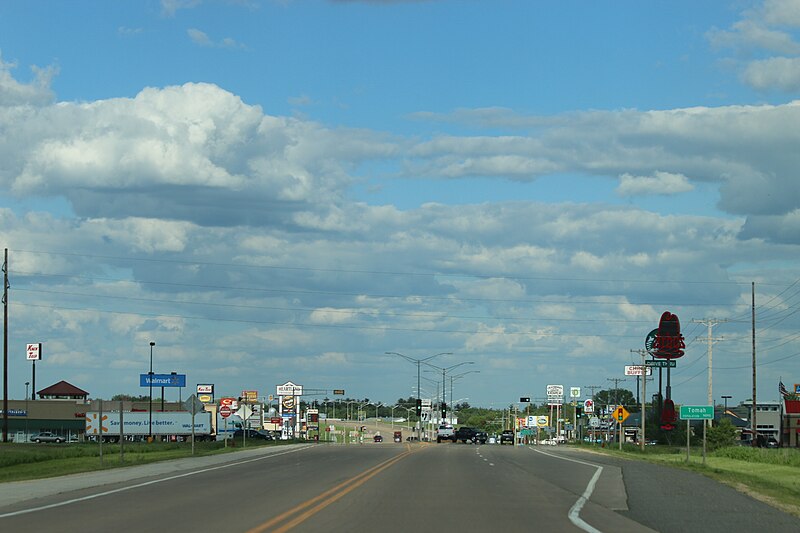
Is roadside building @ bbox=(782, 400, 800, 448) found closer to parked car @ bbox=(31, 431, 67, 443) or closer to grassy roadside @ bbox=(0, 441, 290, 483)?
grassy roadside @ bbox=(0, 441, 290, 483)

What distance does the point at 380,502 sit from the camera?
22922 millimetres

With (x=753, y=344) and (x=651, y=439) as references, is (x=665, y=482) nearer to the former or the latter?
(x=753, y=344)

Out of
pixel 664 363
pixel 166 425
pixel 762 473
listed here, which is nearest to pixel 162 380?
pixel 166 425

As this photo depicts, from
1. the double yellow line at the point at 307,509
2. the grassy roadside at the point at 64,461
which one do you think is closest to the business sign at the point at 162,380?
the grassy roadside at the point at 64,461

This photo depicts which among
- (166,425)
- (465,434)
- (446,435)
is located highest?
(465,434)

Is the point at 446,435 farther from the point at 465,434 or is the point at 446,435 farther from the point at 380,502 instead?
the point at 380,502

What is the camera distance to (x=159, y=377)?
104750mm

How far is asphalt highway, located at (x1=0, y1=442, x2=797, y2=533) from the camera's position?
18.3 metres

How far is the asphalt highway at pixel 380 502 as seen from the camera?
1828 centimetres

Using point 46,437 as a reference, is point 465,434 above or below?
above

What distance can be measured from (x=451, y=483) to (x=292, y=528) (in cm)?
1350

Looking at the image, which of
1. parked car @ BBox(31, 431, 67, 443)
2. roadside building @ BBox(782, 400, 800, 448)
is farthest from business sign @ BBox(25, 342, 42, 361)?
roadside building @ BBox(782, 400, 800, 448)

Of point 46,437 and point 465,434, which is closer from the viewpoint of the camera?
point 465,434

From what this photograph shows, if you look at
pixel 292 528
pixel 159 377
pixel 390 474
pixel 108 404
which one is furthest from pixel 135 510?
pixel 108 404
